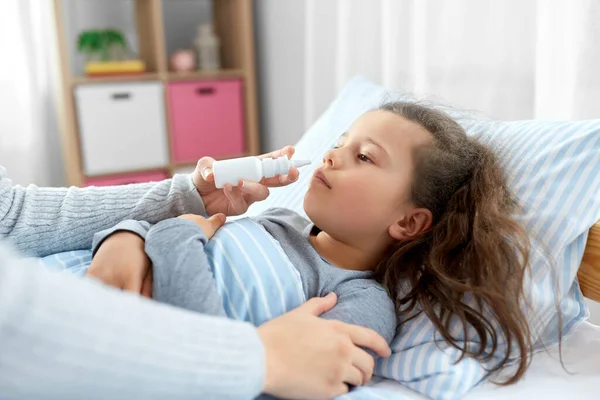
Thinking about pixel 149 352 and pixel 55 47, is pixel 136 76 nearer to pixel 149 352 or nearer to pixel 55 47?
pixel 55 47

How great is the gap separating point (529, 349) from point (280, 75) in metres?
2.04

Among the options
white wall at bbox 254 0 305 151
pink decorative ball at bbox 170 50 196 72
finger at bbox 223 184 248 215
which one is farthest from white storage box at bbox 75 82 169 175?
finger at bbox 223 184 248 215

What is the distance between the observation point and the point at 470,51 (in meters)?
1.62

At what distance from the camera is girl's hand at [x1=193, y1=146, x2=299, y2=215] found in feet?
3.12

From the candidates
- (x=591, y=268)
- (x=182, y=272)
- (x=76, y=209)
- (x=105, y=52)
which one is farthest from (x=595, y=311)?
(x=105, y=52)

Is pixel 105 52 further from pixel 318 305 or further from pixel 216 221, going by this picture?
pixel 318 305

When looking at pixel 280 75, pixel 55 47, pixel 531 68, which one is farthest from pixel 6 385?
pixel 280 75

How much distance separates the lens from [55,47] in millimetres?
2340

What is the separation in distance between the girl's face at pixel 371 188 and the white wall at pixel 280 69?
5.22 ft

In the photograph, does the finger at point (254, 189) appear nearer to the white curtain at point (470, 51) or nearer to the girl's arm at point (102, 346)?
the girl's arm at point (102, 346)

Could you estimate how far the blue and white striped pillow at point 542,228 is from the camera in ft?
2.54

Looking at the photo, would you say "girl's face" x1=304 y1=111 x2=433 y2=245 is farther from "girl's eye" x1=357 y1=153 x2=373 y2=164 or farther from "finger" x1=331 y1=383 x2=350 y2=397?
"finger" x1=331 y1=383 x2=350 y2=397

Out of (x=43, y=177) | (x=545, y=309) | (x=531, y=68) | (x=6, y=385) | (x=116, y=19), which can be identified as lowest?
(x=43, y=177)

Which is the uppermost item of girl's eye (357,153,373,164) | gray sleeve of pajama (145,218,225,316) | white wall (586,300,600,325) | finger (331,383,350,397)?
girl's eye (357,153,373,164)
